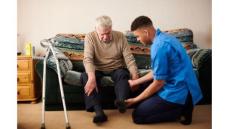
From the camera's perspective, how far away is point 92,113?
217cm

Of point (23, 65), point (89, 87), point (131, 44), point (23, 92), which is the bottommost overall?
point (23, 92)

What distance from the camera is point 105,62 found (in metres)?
2.24

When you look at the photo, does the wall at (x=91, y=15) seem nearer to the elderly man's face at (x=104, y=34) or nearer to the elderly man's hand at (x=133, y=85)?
the elderly man's face at (x=104, y=34)

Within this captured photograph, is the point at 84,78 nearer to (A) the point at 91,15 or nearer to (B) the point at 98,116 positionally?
(B) the point at 98,116

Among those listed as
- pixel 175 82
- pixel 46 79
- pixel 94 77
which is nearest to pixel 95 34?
pixel 94 77

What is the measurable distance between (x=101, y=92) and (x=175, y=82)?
64cm

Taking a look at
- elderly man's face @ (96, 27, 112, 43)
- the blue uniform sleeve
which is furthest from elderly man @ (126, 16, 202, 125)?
elderly man's face @ (96, 27, 112, 43)

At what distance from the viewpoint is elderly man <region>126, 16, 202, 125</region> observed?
5.94 feet

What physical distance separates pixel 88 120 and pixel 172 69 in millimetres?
697

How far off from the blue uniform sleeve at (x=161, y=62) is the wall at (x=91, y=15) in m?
0.64

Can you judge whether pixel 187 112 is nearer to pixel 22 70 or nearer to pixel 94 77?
pixel 94 77

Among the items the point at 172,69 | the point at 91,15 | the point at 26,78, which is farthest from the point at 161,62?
the point at 26,78

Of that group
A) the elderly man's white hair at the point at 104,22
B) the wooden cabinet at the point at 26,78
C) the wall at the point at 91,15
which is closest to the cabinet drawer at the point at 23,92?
the wooden cabinet at the point at 26,78

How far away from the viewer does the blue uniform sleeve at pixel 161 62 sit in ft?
5.86
